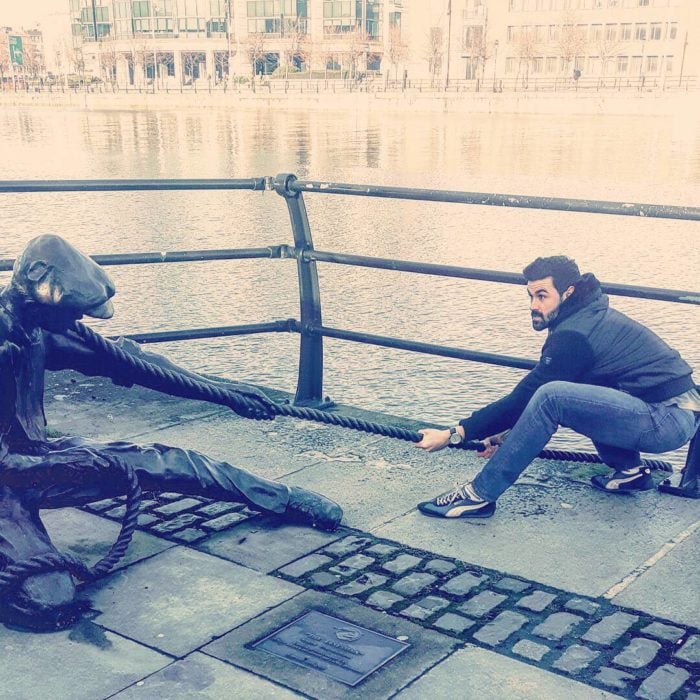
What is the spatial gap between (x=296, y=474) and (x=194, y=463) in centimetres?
87

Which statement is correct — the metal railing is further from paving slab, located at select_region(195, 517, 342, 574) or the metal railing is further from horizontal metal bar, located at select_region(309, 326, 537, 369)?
paving slab, located at select_region(195, 517, 342, 574)

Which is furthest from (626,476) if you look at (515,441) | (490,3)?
(490,3)

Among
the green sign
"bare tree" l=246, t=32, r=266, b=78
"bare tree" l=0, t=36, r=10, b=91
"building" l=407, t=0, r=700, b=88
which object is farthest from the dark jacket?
"bare tree" l=0, t=36, r=10, b=91

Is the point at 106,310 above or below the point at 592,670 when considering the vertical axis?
above

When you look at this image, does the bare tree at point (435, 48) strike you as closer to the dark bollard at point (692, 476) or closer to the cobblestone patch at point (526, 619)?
the dark bollard at point (692, 476)

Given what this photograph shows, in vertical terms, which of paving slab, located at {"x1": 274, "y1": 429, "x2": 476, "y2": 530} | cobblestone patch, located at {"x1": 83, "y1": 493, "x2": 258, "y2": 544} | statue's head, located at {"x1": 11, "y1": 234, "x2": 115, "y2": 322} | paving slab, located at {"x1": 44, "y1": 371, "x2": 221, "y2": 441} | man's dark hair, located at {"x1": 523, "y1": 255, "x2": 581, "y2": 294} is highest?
statue's head, located at {"x1": 11, "y1": 234, "x2": 115, "y2": 322}

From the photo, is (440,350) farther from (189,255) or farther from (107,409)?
(107,409)

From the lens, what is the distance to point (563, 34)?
254ft

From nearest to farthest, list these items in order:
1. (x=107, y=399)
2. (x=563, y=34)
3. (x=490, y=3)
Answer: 1. (x=107, y=399)
2. (x=563, y=34)
3. (x=490, y=3)

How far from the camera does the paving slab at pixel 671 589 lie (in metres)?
3.09

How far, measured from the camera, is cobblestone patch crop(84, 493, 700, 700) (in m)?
2.75

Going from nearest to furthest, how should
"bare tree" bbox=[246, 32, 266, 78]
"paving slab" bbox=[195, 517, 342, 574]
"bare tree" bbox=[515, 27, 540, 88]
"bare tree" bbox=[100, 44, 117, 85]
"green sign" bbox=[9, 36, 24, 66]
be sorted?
1. "paving slab" bbox=[195, 517, 342, 574]
2. "bare tree" bbox=[515, 27, 540, 88]
3. "bare tree" bbox=[246, 32, 266, 78]
4. "bare tree" bbox=[100, 44, 117, 85]
5. "green sign" bbox=[9, 36, 24, 66]

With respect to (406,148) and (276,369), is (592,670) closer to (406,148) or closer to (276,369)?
(276,369)

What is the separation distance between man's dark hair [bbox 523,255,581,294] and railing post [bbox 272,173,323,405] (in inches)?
59.5
